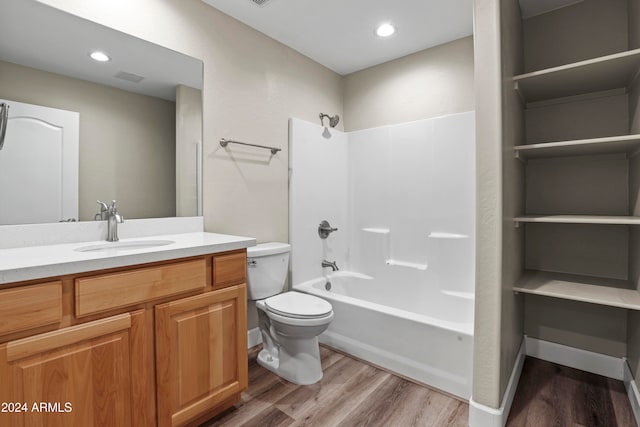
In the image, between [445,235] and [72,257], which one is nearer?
[72,257]

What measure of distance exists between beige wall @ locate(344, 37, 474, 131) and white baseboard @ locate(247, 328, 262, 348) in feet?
6.95

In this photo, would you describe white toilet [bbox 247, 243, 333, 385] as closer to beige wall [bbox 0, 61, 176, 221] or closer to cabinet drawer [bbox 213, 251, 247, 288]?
cabinet drawer [bbox 213, 251, 247, 288]

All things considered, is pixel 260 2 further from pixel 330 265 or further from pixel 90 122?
pixel 330 265

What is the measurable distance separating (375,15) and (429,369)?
239cm

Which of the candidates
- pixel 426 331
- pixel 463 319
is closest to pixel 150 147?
pixel 426 331

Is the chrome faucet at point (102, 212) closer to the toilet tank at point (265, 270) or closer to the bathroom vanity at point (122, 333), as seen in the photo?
the bathroom vanity at point (122, 333)

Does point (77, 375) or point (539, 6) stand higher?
point (539, 6)

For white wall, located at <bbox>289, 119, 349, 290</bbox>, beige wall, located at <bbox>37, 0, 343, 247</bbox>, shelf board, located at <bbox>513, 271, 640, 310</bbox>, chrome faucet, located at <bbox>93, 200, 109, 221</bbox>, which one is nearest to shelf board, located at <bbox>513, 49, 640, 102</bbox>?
shelf board, located at <bbox>513, 271, 640, 310</bbox>

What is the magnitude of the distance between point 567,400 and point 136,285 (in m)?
2.34

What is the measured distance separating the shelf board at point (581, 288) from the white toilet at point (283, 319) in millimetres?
1187

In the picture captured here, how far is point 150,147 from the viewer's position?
1.96 m

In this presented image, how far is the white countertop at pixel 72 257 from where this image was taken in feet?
3.45

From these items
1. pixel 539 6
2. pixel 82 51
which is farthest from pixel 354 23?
pixel 82 51

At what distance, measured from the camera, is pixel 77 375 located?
1.16m
